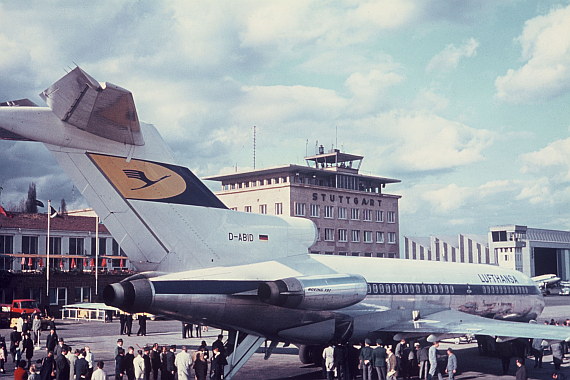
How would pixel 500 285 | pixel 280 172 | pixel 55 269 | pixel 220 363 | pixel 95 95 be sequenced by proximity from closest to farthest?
pixel 95 95 → pixel 220 363 → pixel 500 285 → pixel 55 269 → pixel 280 172

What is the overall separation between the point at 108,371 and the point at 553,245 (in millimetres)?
85257

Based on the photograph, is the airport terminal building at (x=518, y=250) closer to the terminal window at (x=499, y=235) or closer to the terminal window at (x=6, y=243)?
the terminal window at (x=499, y=235)

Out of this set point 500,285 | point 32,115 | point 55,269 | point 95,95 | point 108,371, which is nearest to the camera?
point 95,95

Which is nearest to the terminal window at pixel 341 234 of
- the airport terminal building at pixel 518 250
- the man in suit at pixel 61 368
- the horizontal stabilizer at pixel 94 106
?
the airport terminal building at pixel 518 250

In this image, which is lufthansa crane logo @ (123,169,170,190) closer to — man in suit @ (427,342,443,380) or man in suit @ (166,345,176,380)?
man in suit @ (166,345,176,380)

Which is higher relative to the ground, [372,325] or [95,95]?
[95,95]

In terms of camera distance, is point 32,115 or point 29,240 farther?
point 29,240

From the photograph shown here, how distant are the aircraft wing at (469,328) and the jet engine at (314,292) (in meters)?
4.24

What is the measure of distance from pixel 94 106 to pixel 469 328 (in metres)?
14.3

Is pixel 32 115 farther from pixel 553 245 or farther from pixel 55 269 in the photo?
pixel 553 245

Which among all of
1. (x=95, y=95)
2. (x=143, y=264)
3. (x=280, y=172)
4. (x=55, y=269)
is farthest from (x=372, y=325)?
(x=280, y=172)

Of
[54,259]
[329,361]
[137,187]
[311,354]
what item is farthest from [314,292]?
[54,259]

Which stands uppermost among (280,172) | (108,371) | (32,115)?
(280,172)

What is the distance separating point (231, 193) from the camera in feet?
271
